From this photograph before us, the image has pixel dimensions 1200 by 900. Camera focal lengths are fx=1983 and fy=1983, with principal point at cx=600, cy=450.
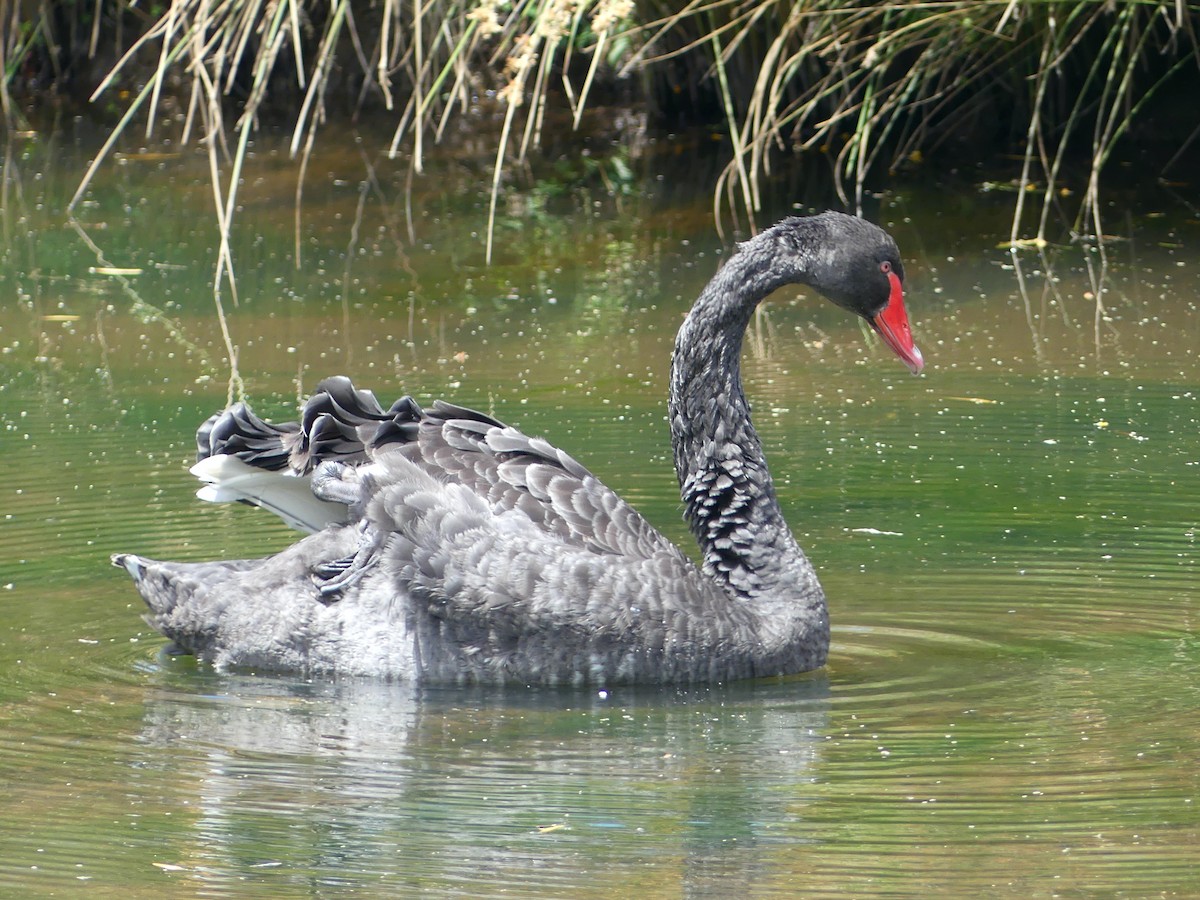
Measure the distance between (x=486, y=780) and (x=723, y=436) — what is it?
4.93 feet

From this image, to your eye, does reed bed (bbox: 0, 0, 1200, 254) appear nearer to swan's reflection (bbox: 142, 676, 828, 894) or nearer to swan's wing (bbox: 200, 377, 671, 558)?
swan's wing (bbox: 200, 377, 671, 558)

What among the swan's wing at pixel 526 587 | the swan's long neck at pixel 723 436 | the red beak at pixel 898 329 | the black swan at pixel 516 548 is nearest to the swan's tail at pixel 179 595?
the black swan at pixel 516 548

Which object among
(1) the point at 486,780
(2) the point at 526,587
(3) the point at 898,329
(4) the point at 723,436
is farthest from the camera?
(3) the point at 898,329

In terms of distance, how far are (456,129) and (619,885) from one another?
1105cm

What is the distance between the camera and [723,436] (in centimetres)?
553

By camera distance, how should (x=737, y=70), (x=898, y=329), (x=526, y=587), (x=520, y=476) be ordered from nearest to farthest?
1. (x=526, y=587)
2. (x=520, y=476)
3. (x=898, y=329)
4. (x=737, y=70)

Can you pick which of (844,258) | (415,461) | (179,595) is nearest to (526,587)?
(415,461)

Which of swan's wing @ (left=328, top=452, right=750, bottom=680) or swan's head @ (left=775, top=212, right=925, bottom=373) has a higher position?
swan's head @ (left=775, top=212, right=925, bottom=373)

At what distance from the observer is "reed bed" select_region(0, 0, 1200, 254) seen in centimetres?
916

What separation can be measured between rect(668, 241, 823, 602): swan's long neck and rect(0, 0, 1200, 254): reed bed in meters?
2.33

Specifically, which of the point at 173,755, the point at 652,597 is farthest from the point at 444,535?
the point at 173,755

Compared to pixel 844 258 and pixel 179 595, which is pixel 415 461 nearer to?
pixel 179 595

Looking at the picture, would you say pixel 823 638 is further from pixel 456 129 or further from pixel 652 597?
pixel 456 129

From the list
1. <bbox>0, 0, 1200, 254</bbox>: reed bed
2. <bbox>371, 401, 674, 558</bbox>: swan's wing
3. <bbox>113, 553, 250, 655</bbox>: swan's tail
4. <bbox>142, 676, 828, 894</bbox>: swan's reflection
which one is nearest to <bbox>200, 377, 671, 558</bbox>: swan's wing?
<bbox>371, 401, 674, 558</bbox>: swan's wing
